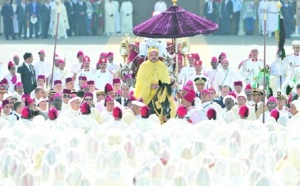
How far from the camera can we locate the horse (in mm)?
18684

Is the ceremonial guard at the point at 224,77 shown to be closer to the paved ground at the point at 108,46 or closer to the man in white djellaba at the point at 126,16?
the paved ground at the point at 108,46

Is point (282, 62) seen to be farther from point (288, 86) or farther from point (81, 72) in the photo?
point (81, 72)

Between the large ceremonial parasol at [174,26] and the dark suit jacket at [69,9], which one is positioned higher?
the large ceremonial parasol at [174,26]

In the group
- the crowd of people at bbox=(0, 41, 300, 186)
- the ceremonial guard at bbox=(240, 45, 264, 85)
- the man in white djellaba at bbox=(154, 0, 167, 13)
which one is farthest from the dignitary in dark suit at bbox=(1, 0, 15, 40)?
the ceremonial guard at bbox=(240, 45, 264, 85)

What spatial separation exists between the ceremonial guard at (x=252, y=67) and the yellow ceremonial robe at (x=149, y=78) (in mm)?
3888

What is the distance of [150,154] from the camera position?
12.8 meters

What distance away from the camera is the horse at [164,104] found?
18684 mm

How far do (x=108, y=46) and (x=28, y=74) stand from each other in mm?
13432

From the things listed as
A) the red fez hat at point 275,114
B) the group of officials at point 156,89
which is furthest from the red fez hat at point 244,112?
the red fez hat at point 275,114

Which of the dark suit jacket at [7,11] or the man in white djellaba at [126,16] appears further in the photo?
the man in white djellaba at [126,16]

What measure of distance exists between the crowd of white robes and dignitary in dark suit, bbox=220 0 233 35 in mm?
25064

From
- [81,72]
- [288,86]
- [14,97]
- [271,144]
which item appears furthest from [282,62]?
[271,144]

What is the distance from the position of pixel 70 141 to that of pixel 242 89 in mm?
7783

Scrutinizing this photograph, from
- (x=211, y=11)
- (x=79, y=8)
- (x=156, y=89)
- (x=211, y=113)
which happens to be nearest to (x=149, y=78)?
(x=156, y=89)
